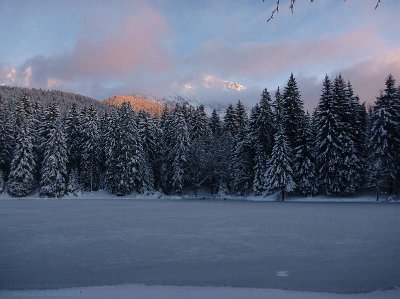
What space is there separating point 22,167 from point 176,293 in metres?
54.0

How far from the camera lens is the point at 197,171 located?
61.6 meters

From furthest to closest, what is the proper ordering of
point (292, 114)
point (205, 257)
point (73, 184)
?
1. point (73, 184)
2. point (292, 114)
3. point (205, 257)

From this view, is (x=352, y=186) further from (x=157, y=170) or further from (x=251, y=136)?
(x=157, y=170)

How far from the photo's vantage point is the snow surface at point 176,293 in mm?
8031

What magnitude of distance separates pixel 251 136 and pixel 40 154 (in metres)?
33.0

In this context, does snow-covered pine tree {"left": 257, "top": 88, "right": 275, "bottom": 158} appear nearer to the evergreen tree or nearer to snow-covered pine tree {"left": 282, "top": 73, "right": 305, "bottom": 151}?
snow-covered pine tree {"left": 282, "top": 73, "right": 305, "bottom": 151}

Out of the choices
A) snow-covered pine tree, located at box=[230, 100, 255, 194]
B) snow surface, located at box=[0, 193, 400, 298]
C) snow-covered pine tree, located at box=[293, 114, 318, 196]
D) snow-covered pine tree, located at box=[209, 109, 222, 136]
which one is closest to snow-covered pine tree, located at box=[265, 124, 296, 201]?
snow-covered pine tree, located at box=[293, 114, 318, 196]

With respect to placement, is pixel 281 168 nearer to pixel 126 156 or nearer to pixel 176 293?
pixel 126 156

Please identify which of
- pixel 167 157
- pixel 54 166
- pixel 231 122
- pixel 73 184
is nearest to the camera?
pixel 54 166

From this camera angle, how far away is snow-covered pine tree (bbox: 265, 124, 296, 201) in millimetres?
48656

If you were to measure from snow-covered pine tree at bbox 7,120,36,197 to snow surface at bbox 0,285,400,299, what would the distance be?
52.3 m

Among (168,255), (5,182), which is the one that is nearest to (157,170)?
(5,182)

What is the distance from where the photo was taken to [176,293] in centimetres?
824

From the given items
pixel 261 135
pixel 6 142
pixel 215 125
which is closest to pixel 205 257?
pixel 261 135
